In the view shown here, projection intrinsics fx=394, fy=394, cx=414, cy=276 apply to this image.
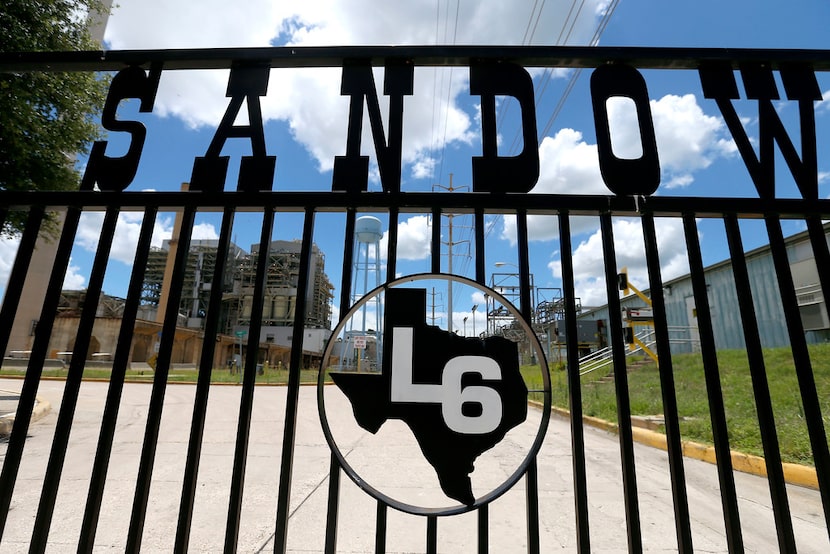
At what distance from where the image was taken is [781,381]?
6.60 meters

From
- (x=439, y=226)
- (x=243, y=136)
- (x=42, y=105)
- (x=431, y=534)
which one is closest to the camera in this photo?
(x=431, y=534)

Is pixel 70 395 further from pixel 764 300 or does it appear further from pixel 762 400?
pixel 764 300

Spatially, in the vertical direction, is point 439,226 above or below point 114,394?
above

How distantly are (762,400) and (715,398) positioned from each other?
0.58ft

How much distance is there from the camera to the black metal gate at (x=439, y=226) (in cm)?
132

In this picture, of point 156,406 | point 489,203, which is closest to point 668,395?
point 489,203

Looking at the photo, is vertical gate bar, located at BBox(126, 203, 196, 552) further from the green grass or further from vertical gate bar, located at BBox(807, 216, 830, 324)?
the green grass

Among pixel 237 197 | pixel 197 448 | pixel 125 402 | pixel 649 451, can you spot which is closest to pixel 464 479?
pixel 197 448

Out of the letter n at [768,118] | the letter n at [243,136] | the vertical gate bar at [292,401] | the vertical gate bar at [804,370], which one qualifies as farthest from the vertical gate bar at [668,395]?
the letter n at [243,136]

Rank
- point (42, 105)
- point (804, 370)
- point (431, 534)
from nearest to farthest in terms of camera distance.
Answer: point (431, 534), point (804, 370), point (42, 105)

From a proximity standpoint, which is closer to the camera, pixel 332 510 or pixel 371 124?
pixel 332 510

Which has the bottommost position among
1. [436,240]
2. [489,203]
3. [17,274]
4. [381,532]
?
[381,532]

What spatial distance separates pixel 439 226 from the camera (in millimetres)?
1505

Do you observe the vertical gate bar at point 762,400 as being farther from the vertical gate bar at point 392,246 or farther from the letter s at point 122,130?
the letter s at point 122,130
